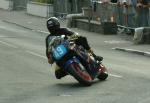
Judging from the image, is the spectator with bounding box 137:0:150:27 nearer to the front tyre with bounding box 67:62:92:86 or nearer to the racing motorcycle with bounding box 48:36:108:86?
the racing motorcycle with bounding box 48:36:108:86

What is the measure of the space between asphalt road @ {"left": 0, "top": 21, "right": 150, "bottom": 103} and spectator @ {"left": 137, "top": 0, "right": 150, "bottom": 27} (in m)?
3.19

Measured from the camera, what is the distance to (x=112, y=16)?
3038cm

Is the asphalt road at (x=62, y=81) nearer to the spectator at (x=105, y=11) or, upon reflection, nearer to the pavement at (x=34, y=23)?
the pavement at (x=34, y=23)

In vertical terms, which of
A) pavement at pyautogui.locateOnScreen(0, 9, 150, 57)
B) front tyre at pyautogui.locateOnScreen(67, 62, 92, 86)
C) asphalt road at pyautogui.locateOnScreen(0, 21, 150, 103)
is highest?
front tyre at pyautogui.locateOnScreen(67, 62, 92, 86)

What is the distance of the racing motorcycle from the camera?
43.8ft

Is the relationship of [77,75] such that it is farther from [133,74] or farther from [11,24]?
[11,24]

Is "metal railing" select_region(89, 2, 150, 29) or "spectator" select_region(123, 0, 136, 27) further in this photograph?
"spectator" select_region(123, 0, 136, 27)

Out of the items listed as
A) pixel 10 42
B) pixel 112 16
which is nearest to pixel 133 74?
pixel 10 42

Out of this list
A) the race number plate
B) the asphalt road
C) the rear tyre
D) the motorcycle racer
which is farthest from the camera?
the rear tyre

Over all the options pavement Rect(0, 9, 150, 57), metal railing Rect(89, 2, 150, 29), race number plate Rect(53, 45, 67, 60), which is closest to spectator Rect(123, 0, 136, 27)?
metal railing Rect(89, 2, 150, 29)

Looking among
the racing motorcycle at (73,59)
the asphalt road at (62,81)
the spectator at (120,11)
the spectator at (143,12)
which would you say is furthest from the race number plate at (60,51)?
the spectator at (120,11)

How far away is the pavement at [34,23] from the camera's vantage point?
2236 cm

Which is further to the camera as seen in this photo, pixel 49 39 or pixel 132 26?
pixel 132 26

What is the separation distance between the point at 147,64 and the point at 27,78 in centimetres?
416
